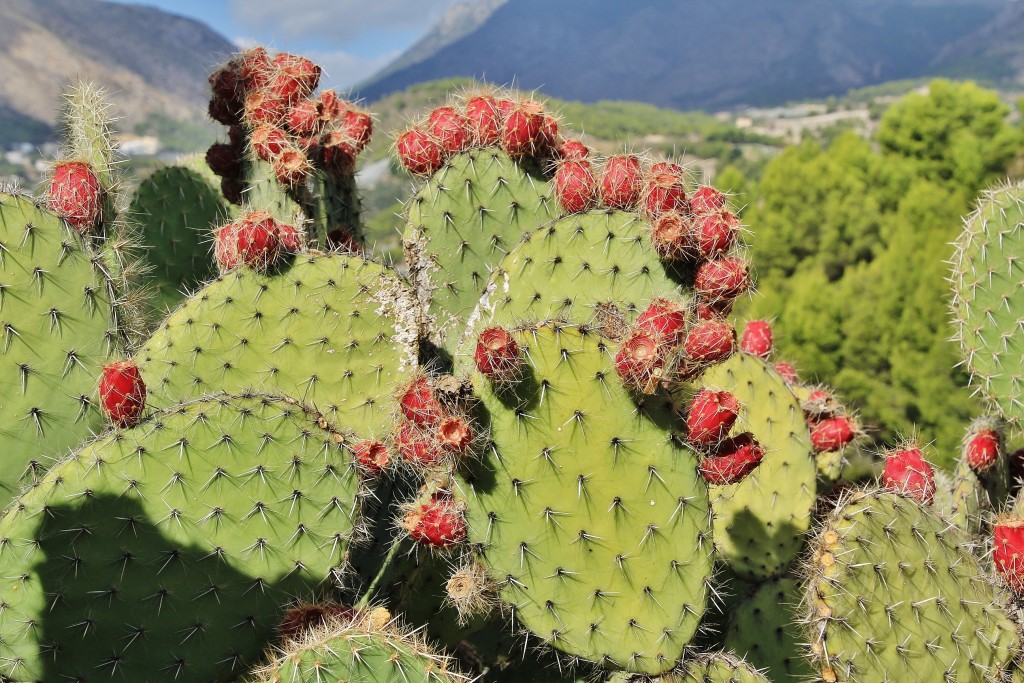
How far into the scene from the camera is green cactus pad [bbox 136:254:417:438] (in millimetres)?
2129

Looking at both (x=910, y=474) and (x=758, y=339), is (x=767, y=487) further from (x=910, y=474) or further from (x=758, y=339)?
(x=758, y=339)

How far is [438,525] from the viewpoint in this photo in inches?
64.6

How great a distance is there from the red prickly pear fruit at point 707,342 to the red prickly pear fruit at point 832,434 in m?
1.10

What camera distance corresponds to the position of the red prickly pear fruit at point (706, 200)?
2062 mm

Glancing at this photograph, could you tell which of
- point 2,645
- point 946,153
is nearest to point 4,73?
point 946,153

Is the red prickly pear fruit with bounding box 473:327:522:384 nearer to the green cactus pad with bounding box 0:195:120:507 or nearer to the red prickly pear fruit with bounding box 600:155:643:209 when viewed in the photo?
the red prickly pear fruit with bounding box 600:155:643:209

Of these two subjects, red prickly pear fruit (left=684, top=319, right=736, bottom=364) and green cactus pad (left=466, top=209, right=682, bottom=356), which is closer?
red prickly pear fruit (left=684, top=319, right=736, bottom=364)

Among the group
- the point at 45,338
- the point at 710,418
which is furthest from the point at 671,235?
the point at 45,338

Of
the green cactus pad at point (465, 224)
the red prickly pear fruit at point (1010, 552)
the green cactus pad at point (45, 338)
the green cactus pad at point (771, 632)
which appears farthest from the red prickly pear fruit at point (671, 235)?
the green cactus pad at point (45, 338)

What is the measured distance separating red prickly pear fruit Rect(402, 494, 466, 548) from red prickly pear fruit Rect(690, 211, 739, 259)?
0.96 metres

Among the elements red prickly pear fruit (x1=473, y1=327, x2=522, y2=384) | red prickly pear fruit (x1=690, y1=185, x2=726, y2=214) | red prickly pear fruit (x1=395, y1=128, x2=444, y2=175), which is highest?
→ red prickly pear fruit (x1=395, y1=128, x2=444, y2=175)

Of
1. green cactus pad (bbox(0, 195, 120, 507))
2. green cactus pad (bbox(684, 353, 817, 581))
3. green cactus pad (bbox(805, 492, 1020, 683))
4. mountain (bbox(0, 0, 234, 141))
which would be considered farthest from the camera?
mountain (bbox(0, 0, 234, 141))

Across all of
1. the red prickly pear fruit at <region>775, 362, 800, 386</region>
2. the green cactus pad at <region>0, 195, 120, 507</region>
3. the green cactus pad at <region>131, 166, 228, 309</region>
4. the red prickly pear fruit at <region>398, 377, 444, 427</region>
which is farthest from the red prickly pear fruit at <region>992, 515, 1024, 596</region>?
the green cactus pad at <region>131, 166, 228, 309</region>

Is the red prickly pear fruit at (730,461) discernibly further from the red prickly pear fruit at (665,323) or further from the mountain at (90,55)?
the mountain at (90,55)
